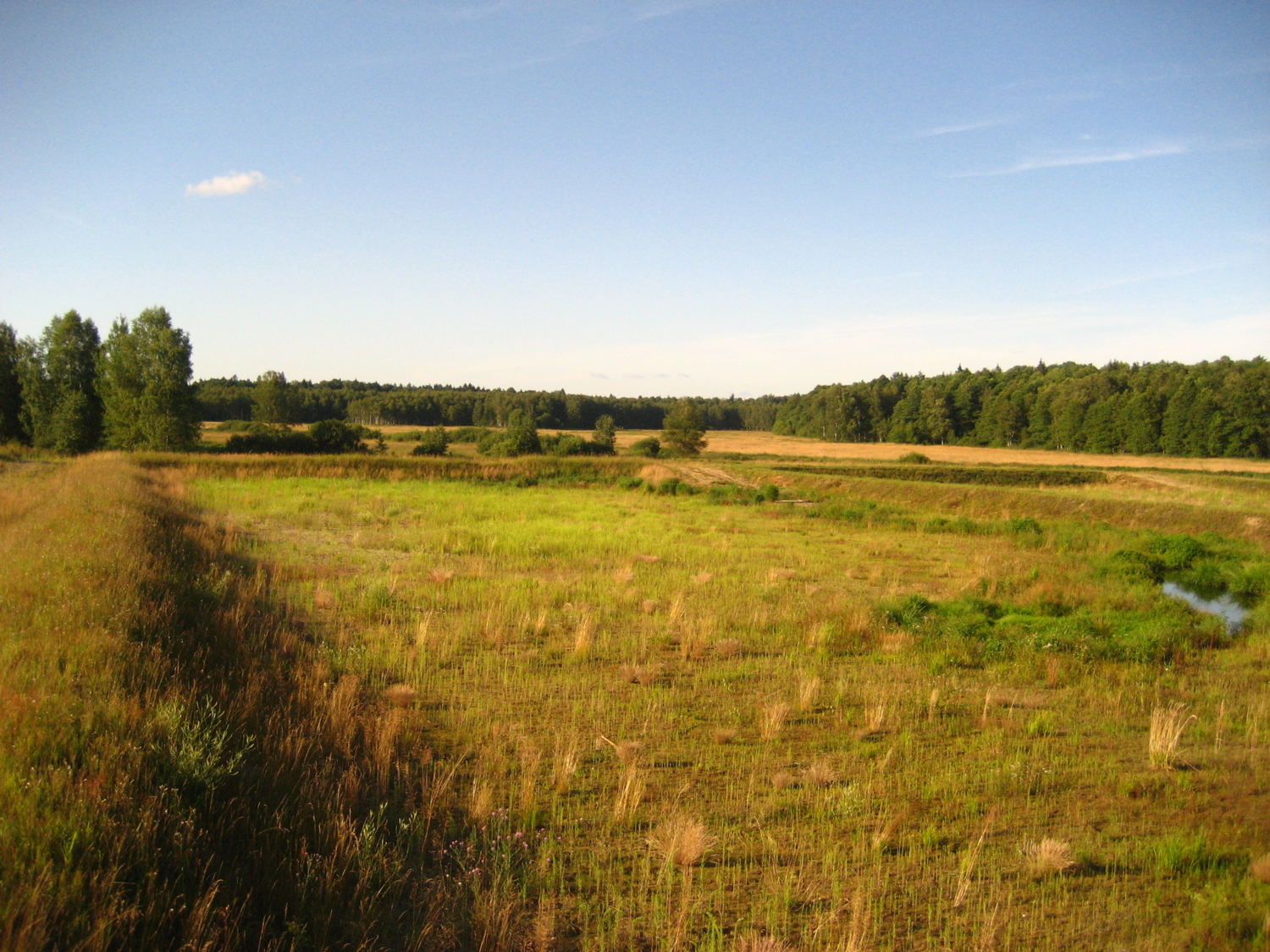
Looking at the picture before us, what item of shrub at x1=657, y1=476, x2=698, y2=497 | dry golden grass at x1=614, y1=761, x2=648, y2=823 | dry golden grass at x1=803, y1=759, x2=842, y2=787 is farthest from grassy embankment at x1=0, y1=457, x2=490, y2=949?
shrub at x1=657, y1=476, x2=698, y2=497

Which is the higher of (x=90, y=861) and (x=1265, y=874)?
(x=90, y=861)

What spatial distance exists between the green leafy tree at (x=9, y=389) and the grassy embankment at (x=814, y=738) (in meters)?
56.1

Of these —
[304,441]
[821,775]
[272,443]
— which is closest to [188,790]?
[821,775]

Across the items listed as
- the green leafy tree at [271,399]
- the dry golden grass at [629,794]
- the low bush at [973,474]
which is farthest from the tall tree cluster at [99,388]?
the dry golden grass at [629,794]

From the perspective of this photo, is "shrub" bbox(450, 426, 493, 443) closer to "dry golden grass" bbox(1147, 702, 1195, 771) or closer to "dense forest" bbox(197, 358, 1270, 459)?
"dense forest" bbox(197, 358, 1270, 459)

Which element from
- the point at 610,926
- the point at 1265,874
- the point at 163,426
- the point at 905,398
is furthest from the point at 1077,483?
the point at 905,398

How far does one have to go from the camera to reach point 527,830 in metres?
5.52

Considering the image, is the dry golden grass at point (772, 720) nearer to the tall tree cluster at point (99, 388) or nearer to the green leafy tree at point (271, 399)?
the tall tree cluster at point (99, 388)

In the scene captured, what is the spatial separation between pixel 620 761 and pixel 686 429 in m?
84.9

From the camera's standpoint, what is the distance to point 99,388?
5638 cm

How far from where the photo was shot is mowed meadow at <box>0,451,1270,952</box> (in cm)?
423

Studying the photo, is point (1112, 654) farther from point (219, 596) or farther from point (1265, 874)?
point (219, 596)

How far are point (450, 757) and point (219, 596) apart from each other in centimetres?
624

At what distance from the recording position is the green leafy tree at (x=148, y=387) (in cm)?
5369
